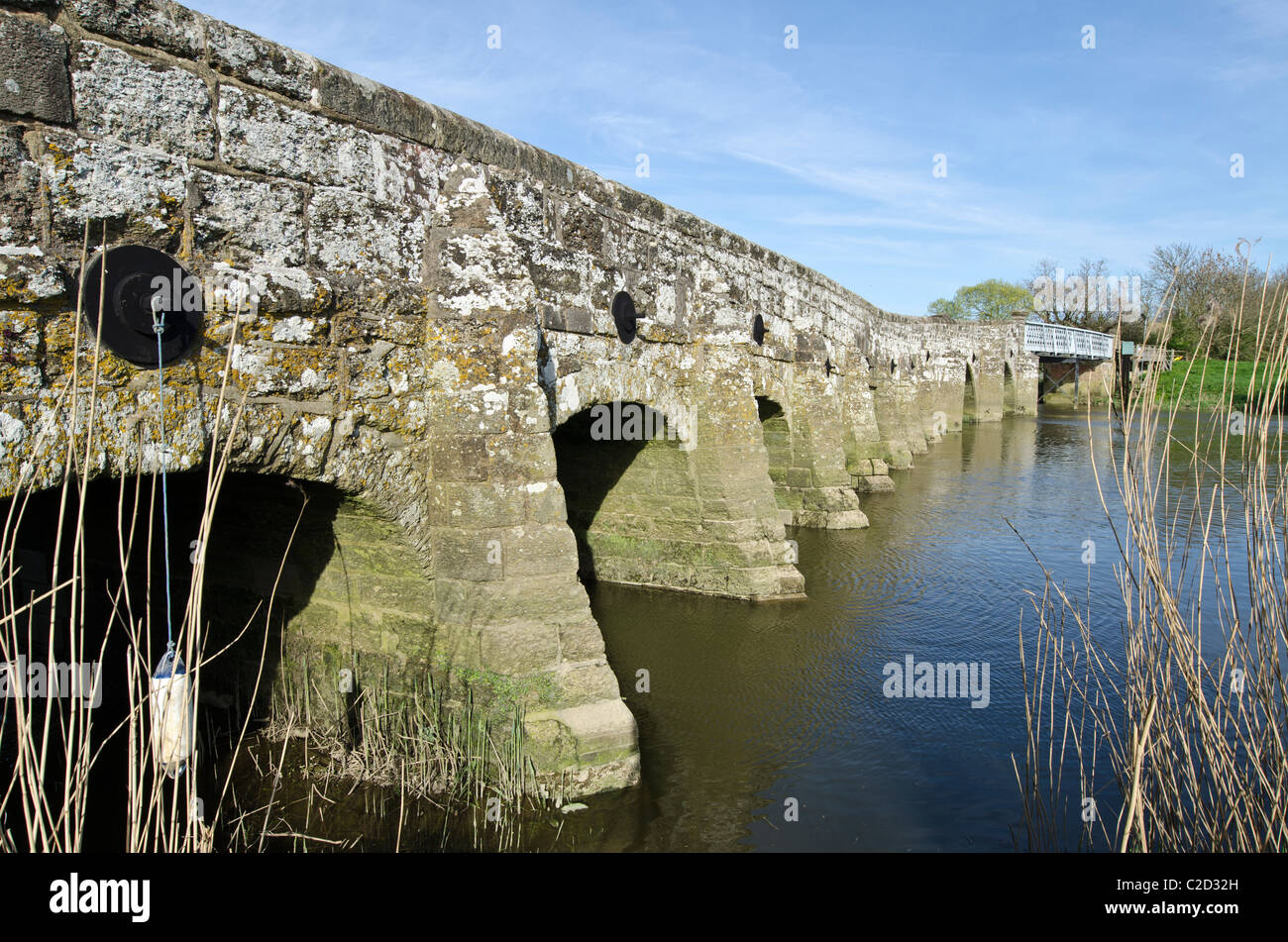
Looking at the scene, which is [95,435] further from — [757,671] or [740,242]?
[740,242]

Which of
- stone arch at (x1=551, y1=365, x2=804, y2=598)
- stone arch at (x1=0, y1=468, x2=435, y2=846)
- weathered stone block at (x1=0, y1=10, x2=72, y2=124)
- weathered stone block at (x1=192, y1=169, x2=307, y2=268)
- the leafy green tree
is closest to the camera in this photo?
weathered stone block at (x1=0, y1=10, x2=72, y2=124)

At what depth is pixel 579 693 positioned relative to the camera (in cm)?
465

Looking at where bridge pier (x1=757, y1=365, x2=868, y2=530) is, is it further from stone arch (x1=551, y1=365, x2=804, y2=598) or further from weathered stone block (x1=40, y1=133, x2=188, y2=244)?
weathered stone block (x1=40, y1=133, x2=188, y2=244)

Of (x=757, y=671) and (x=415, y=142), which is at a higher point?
(x=415, y=142)

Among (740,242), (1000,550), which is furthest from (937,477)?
(740,242)

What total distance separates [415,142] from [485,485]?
1876 millimetres

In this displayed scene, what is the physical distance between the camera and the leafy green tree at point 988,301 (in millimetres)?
62259

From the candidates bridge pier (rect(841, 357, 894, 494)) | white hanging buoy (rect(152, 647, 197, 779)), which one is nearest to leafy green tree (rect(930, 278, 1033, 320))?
bridge pier (rect(841, 357, 894, 494))

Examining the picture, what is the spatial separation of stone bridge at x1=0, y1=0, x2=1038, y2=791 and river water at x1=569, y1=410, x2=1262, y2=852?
2.32 ft

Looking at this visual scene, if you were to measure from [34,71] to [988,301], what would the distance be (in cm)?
6856

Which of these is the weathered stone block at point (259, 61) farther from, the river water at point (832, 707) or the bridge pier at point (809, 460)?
the bridge pier at point (809, 460)

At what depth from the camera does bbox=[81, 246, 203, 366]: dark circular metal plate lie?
3.20 m

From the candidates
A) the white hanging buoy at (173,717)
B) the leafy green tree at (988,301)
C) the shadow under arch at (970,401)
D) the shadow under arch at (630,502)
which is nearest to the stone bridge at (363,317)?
the shadow under arch at (630,502)

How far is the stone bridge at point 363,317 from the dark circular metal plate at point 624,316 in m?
0.03
